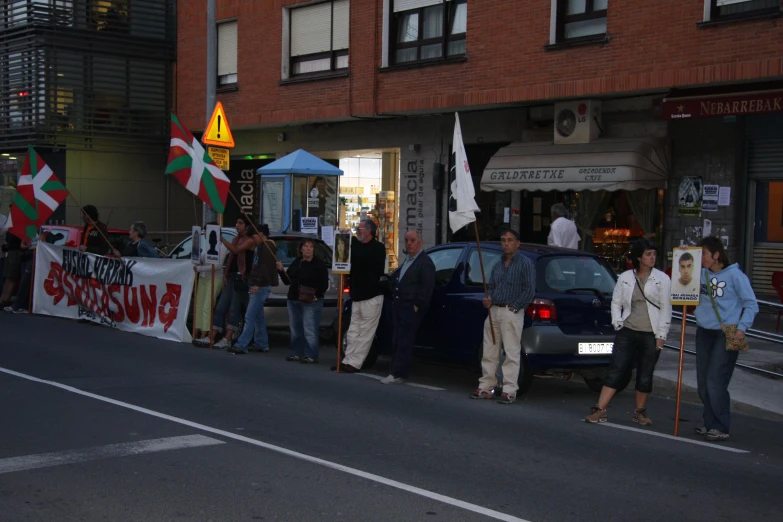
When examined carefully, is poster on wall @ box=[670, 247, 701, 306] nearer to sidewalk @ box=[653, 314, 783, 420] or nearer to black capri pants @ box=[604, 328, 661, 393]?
black capri pants @ box=[604, 328, 661, 393]

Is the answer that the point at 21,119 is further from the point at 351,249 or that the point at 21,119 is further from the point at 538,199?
the point at 351,249

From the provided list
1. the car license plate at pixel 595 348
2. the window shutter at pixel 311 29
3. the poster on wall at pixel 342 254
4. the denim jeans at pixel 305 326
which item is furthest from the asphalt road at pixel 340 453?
the window shutter at pixel 311 29

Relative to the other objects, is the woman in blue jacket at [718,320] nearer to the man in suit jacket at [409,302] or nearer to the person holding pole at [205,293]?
the man in suit jacket at [409,302]

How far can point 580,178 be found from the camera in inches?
669

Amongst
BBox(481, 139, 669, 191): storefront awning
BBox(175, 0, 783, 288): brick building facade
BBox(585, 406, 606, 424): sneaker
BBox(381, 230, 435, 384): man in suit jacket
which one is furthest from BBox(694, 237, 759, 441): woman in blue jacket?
BBox(481, 139, 669, 191): storefront awning

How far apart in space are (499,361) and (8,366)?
569 centimetres

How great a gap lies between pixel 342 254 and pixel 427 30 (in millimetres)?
9721

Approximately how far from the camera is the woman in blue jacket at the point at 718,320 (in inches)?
319

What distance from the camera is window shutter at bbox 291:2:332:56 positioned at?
2217 cm

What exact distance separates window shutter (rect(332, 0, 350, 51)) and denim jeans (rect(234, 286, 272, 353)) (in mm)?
10416

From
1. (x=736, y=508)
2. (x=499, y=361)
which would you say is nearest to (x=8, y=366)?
(x=499, y=361)

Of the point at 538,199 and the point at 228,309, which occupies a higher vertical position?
the point at 538,199

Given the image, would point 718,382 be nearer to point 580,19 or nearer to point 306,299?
point 306,299

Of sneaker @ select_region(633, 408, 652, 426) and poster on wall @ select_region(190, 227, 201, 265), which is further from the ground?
poster on wall @ select_region(190, 227, 201, 265)
